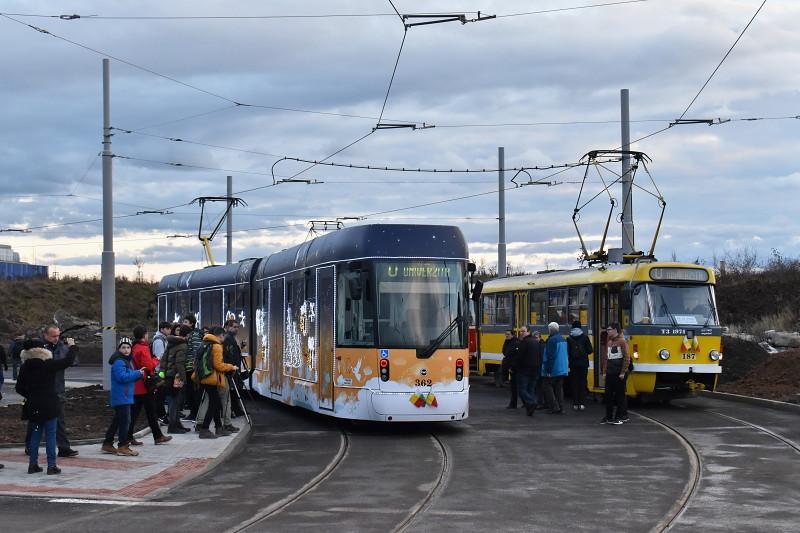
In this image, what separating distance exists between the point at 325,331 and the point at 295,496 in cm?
741

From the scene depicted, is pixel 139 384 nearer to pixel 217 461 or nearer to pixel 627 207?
pixel 217 461

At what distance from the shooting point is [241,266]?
2884cm

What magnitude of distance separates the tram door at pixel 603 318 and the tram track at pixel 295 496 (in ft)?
29.6

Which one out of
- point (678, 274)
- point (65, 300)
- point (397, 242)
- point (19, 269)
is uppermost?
point (19, 269)

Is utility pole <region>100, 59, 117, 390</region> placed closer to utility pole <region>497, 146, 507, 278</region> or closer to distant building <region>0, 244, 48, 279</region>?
utility pole <region>497, 146, 507, 278</region>

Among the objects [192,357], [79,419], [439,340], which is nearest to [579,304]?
[439,340]

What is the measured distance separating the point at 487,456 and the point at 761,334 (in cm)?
2545

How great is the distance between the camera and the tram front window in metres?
18.5

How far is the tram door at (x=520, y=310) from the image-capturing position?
98.4 feet

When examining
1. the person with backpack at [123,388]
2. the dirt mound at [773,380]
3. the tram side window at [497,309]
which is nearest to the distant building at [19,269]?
the tram side window at [497,309]

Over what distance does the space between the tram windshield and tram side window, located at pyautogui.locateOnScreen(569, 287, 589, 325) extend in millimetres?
2130

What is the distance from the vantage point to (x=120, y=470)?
47.8 feet

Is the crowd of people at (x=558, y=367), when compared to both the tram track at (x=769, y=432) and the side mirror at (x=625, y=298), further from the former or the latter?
the tram track at (x=769, y=432)

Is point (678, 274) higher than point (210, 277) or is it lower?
lower
